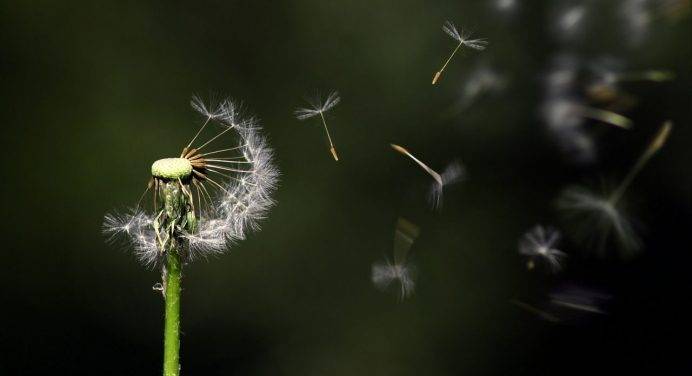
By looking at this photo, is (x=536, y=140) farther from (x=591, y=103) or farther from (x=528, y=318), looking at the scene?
(x=528, y=318)

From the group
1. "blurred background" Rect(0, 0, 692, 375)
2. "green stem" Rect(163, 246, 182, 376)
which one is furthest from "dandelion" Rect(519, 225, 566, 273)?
"green stem" Rect(163, 246, 182, 376)

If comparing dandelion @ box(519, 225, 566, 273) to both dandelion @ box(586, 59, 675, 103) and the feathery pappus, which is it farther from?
the feathery pappus

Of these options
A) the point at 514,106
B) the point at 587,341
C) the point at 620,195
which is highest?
the point at 514,106

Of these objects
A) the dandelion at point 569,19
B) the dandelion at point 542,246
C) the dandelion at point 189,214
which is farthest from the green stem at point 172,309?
the dandelion at point 569,19

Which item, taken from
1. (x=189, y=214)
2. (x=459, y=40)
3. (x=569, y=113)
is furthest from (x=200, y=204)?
(x=569, y=113)

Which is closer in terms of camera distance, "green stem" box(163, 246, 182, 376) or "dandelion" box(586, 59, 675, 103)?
"green stem" box(163, 246, 182, 376)

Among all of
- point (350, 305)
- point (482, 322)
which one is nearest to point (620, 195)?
point (482, 322)
